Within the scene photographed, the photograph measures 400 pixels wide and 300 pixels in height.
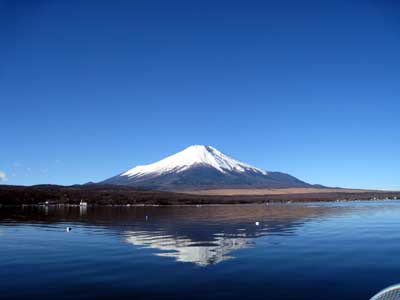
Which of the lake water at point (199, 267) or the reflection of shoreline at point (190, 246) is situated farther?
the reflection of shoreline at point (190, 246)

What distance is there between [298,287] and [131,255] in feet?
39.2

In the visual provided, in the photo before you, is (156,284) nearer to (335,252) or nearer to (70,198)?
(335,252)

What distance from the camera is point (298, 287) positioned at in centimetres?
1888

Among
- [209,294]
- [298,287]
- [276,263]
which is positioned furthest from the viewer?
[276,263]

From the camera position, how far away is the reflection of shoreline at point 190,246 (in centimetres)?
2609

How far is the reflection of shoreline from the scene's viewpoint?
26.1m

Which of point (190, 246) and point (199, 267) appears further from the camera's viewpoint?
point (190, 246)

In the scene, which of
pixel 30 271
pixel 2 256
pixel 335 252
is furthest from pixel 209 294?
pixel 2 256

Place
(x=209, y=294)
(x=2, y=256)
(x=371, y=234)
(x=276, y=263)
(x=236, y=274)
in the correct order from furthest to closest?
1. (x=371, y=234)
2. (x=2, y=256)
3. (x=276, y=263)
4. (x=236, y=274)
5. (x=209, y=294)

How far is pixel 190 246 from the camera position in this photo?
1248 inches

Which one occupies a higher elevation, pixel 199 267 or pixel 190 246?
pixel 190 246

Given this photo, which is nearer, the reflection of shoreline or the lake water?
the lake water

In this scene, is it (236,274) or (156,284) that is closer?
(156,284)

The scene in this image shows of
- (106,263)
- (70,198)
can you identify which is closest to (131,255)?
(106,263)
